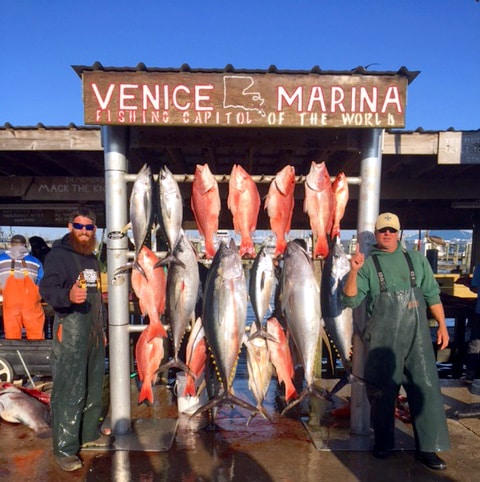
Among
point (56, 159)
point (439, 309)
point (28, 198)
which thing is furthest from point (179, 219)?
point (28, 198)

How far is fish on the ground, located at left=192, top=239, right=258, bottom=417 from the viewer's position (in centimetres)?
341

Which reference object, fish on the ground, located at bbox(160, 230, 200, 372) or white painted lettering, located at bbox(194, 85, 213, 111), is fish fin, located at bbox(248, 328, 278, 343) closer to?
fish on the ground, located at bbox(160, 230, 200, 372)

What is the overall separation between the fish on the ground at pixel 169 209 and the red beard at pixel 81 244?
672 mm

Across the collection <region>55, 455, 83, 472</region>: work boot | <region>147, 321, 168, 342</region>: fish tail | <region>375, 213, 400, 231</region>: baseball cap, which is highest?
<region>375, 213, 400, 231</region>: baseball cap

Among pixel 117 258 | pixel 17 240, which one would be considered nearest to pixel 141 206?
pixel 117 258

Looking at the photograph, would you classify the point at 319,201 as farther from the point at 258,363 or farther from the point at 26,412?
the point at 26,412

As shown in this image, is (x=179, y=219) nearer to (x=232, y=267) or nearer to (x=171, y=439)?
(x=232, y=267)

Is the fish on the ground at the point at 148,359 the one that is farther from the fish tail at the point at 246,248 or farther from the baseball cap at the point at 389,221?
the baseball cap at the point at 389,221

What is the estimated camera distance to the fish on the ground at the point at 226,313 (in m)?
3.41

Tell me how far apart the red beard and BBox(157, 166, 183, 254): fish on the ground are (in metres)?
0.67

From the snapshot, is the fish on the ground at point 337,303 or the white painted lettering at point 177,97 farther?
the fish on the ground at point 337,303

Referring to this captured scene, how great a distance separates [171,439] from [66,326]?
56.4 inches

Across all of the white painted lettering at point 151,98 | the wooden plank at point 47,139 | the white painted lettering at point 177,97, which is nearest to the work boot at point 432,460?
the white painted lettering at point 177,97

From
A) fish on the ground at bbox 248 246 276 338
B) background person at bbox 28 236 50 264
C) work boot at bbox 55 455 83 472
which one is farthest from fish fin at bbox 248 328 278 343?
background person at bbox 28 236 50 264
